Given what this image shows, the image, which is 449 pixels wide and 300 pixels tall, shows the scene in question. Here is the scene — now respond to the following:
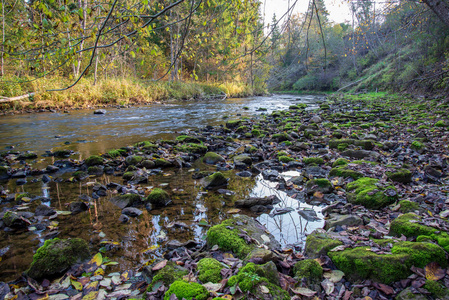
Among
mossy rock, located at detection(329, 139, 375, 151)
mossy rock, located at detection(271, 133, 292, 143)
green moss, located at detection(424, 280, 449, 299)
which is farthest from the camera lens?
mossy rock, located at detection(271, 133, 292, 143)

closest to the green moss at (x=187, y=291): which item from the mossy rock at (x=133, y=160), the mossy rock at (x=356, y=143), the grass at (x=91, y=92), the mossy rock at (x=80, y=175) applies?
the mossy rock at (x=80, y=175)

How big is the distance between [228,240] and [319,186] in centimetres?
224

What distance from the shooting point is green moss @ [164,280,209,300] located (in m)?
1.84

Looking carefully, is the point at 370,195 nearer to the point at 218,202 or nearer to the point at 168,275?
the point at 218,202

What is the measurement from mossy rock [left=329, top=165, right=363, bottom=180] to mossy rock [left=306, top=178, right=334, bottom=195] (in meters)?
0.56

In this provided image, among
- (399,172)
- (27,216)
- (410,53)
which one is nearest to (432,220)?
(399,172)

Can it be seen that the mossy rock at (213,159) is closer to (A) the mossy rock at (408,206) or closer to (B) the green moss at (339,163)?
(B) the green moss at (339,163)

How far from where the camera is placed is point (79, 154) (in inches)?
261

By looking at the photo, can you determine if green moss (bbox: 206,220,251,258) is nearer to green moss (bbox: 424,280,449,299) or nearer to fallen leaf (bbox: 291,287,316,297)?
fallen leaf (bbox: 291,287,316,297)

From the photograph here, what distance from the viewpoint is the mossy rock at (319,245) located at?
2.43 metres

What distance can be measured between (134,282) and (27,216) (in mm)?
2125

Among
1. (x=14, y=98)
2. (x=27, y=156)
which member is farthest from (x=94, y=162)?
(x=14, y=98)

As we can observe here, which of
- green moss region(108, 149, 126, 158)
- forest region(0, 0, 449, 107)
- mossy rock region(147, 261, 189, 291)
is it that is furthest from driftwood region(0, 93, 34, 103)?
mossy rock region(147, 261, 189, 291)

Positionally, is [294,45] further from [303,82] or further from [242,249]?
[303,82]
